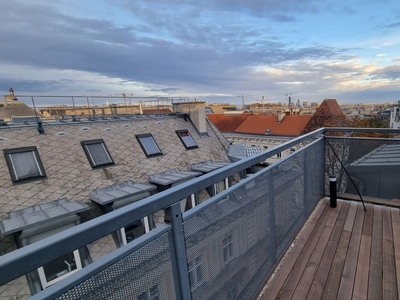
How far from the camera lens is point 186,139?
11484 mm

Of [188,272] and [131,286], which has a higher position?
[131,286]

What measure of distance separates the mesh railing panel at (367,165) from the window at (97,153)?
7336 mm

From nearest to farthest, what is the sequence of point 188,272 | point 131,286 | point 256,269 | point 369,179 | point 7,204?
1. point 131,286
2. point 188,272
3. point 256,269
4. point 369,179
5. point 7,204

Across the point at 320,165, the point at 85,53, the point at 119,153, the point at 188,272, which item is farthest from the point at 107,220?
the point at 85,53

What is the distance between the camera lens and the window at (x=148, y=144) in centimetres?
954

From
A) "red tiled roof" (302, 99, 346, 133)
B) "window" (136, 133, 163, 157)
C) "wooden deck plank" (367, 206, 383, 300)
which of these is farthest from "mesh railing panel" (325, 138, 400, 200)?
"red tiled roof" (302, 99, 346, 133)

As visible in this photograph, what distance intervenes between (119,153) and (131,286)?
28.1 ft

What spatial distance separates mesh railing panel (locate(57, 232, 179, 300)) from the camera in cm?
65

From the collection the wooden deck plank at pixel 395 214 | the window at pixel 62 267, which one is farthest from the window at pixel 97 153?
the wooden deck plank at pixel 395 214

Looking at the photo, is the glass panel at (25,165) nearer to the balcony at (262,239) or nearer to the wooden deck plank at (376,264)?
the balcony at (262,239)

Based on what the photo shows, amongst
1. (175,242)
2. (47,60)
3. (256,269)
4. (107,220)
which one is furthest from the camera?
(47,60)

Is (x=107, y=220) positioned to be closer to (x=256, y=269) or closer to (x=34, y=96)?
(x=256, y=269)

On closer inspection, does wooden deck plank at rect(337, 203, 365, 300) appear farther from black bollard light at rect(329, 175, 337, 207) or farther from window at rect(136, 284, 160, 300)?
window at rect(136, 284, 160, 300)

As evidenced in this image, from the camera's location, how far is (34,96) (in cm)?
849
